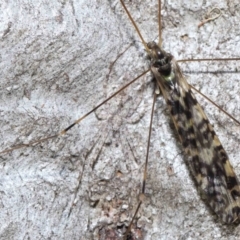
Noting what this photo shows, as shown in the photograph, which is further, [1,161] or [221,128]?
[221,128]

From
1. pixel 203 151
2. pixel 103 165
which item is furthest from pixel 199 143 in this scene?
pixel 103 165

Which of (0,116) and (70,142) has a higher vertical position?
(0,116)

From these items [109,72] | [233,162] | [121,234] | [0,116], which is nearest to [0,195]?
[0,116]

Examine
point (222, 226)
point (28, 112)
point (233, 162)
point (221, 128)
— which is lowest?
point (222, 226)

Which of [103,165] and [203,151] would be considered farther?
[203,151]

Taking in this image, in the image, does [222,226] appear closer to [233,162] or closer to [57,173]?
[233,162]

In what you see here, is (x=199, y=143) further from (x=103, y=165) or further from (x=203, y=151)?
(x=103, y=165)

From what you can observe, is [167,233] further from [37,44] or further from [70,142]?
[37,44]
